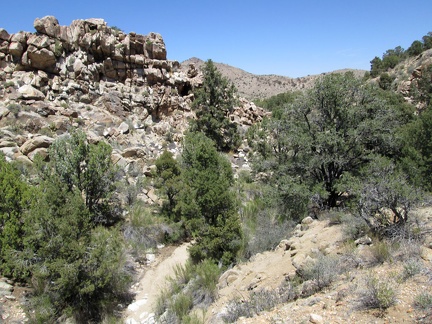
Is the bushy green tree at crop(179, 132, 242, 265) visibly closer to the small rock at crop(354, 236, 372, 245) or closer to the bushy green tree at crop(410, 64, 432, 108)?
the small rock at crop(354, 236, 372, 245)

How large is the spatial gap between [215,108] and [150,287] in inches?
661

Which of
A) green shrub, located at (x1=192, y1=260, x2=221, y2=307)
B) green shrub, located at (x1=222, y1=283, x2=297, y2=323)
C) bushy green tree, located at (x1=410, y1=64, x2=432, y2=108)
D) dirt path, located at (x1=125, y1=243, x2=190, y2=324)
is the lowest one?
dirt path, located at (x1=125, y1=243, x2=190, y2=324)

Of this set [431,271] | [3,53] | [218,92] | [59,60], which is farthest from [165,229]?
[3,53]

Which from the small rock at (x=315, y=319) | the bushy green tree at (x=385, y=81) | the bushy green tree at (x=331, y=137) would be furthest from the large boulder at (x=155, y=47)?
the bushy green tree at (x=385, y=81)

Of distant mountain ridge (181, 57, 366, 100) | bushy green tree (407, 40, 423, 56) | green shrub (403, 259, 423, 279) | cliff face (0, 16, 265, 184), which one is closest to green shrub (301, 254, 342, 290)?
green shrub (403, 259, 423, 279)

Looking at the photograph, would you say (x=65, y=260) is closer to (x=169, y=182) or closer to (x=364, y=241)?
(x=169, y=182)

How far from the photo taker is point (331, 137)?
13055 mm

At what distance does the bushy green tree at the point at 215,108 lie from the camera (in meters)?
25.2

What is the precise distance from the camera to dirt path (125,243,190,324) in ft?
32.9

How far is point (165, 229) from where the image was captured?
603 inches

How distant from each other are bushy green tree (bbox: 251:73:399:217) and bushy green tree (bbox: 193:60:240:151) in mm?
10634

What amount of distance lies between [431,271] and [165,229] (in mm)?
12134

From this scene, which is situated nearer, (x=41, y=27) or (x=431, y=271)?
(x=431, y=271)

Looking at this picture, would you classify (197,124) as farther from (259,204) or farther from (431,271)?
(431,271)
